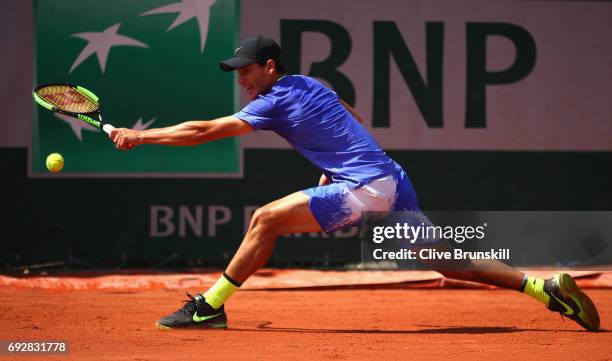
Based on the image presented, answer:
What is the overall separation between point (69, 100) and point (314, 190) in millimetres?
1415

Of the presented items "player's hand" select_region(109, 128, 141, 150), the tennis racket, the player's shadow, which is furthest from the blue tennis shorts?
the tennis racket

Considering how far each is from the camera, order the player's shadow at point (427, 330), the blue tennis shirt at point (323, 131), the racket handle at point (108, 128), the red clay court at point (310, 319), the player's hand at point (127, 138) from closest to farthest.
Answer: the red clay court at point (310, 319), the player's hand at point (127, 138), the racket handle at point (108, 128), the blue tennis shirt at point (323, 131), the player's shadow at point (427, 330)

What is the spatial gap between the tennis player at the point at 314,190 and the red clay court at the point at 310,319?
0.58 feet

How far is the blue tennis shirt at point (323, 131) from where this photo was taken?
15.5ft

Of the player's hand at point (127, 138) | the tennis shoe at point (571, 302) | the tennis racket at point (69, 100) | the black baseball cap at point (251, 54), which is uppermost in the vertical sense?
the black baseball cap at point (251, 54)

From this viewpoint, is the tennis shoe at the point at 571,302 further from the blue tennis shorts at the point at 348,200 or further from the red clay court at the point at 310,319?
the blue tennis shorts at the point at 348,200

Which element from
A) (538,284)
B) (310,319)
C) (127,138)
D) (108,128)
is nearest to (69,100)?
(108,128)

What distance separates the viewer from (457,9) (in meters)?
7.23

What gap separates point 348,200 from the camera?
15.5ft

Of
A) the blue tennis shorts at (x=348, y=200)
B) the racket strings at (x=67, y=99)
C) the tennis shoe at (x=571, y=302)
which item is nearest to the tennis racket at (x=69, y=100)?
the racket strings at (x=67, y=99)

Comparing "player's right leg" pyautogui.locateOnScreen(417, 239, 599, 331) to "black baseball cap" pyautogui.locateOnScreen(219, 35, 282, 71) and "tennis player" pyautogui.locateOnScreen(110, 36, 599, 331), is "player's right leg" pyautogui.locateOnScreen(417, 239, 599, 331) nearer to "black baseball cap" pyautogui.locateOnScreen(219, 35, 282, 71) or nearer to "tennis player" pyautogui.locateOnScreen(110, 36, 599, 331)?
"tennis player" pyautogui.locateOnScreen(110, 36, 599, 331)

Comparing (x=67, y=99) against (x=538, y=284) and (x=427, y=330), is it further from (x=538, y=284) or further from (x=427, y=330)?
(x=538, y=284)

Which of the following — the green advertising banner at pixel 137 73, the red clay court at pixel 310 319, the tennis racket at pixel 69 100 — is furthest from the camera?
the green advertising banner at pixel 137 73

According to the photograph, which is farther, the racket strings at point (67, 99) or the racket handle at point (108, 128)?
the racket strings at point (67, 99)
